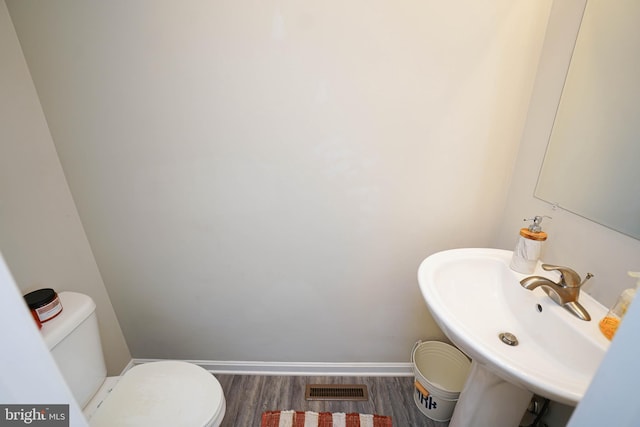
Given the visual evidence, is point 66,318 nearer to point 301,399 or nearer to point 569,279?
point 301,399

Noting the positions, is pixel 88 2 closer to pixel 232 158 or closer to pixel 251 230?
pixel 232 158

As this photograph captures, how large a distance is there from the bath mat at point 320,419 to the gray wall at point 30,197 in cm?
113

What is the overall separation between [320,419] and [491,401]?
2.62ft

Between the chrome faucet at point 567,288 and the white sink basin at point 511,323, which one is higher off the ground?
the chrome faucet at point 567,288

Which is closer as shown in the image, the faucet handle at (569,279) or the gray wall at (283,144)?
the faucet handle at (569,279)

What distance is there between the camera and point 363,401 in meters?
1.33

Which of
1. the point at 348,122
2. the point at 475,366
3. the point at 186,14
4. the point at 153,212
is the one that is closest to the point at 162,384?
the point at 153,212

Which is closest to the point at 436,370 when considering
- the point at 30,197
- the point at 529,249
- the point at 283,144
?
the point at 529,249

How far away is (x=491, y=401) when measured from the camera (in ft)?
2.80

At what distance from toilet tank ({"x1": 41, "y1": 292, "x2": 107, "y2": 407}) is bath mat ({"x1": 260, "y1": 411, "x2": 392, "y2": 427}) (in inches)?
30.5

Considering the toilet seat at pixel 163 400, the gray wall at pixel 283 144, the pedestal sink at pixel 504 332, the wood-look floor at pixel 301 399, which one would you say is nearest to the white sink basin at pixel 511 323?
the pedestal sink at pixel 504 332

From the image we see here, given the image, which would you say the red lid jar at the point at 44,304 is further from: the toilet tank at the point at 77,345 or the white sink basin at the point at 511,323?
the white sink basin at the point at 511,323

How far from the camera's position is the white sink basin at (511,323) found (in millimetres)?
548

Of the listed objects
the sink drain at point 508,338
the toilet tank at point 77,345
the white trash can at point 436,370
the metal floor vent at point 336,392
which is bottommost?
the metal floor vent at point 336,392
